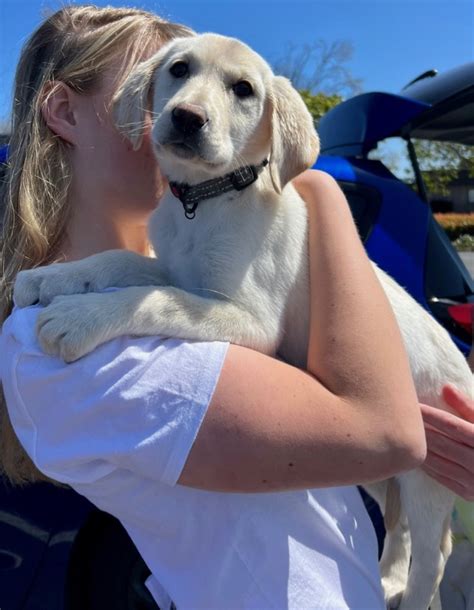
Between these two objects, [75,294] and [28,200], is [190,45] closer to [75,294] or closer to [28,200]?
[28,200]

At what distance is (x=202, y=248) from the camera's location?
1.82 metres

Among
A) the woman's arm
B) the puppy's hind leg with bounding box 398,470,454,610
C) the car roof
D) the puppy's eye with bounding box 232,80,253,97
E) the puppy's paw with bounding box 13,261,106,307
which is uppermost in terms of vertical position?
the car roof

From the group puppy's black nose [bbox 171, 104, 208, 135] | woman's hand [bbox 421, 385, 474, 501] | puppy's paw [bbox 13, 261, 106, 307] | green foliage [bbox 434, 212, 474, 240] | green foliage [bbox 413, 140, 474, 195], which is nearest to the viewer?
puppy's paw [bbox 13, 261, 106, 307]

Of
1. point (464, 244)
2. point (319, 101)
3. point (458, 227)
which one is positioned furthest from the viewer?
point (458, 227)

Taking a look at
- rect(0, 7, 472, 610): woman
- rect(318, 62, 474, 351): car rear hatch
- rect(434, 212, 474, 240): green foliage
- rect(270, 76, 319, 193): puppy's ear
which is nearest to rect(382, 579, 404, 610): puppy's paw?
rect(0, 7, 472, 610): woman

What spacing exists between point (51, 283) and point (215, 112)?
26.2 inches

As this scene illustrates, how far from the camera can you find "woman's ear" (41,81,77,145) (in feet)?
6.40

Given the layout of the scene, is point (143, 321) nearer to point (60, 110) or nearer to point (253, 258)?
point (253, 258)

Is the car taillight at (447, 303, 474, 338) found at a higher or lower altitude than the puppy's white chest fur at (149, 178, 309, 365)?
lower

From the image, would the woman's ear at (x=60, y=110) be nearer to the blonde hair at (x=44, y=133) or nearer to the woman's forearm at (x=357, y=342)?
the blonde hair at (x=44, y=133)

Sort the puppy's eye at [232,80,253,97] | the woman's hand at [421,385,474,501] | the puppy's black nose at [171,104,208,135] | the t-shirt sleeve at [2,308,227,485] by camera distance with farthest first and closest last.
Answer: the puppy's eye at [232,80,253,97] → the woman's hand at [421,385,474,501] → the puppy's black nose at [171,104,208,135] → the t-shirt sleeve at [2,308,227,485]

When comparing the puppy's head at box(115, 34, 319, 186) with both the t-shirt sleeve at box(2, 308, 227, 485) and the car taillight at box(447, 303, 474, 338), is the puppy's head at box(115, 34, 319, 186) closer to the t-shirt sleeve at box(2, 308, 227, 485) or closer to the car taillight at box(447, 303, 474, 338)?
the t-shirt sleeve at box(2, 308, 227, 485)

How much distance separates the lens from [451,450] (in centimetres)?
185

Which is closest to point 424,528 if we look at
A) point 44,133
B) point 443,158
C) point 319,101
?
point 44,133
